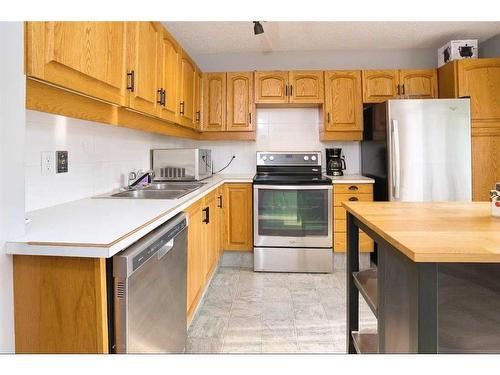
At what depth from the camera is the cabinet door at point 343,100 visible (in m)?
3.62

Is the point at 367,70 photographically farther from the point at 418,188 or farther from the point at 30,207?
the point at 30,207

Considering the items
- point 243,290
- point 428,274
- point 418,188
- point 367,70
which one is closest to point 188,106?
point 243,290

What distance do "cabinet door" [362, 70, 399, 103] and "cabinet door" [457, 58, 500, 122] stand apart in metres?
0.57

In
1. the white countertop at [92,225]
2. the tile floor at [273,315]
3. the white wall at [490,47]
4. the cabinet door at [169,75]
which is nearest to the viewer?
the white countertop at [92,225]

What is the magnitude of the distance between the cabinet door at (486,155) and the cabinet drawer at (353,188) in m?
1.00

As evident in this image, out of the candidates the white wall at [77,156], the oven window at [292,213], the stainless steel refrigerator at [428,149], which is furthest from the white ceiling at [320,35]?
the oven window at [292,213]

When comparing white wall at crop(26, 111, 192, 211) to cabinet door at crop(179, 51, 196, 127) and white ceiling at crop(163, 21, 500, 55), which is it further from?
white ceiling at crop(163, 21, 500, 55)

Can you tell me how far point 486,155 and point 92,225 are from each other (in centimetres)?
350

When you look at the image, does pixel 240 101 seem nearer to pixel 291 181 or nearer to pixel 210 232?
pixel 291 181

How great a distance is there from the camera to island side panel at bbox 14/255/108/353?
3.33ft

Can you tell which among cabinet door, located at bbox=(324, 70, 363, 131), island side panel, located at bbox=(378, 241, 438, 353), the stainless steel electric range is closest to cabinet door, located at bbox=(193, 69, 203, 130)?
the stainless steel electric range

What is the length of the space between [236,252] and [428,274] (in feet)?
9.29

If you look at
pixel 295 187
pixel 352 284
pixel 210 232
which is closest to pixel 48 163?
pixel 210 232

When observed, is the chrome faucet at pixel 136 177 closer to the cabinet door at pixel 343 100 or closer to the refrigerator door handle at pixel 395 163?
the cabinet door at pixel 343 100
